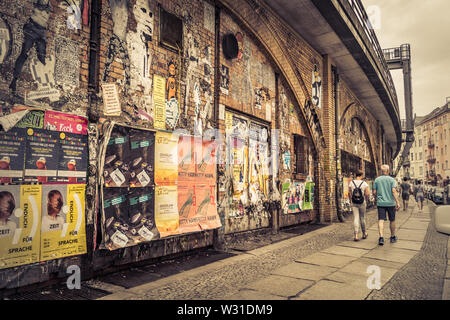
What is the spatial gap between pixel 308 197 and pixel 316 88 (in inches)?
153

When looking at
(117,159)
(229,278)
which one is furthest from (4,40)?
(229,278)

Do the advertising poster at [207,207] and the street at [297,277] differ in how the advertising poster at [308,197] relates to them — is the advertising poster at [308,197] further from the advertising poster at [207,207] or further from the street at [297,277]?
the advertising poster at [207,207]

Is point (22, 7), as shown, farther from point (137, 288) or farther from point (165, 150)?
point (137, 288)

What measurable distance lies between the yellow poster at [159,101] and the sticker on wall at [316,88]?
274 inches

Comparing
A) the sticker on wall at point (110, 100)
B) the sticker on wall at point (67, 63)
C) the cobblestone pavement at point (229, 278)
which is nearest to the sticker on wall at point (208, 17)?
the sticker on wall at point (110, 100)

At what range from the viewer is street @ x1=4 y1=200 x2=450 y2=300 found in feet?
11.8

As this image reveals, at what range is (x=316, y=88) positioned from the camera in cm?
1109

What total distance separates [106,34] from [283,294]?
4.14 m

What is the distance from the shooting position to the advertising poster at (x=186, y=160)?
547 centimetres

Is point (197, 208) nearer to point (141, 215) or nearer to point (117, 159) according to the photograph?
point (141, 215)

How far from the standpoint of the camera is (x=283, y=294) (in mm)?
3611

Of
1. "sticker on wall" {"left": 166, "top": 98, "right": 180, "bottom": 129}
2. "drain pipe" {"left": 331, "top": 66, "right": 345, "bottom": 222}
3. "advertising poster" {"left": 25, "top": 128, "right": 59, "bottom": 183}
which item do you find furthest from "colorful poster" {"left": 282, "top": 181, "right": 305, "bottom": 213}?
"advertising poster" {"left": 25, "top": 128, "right": 59, "bottom": 183}

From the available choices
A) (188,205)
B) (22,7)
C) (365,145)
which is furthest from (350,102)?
(22,7)

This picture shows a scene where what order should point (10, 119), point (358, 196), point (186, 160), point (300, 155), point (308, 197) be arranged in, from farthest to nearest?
point (308, 197)
point (300, 155)
point (358, 196)
point (186, 160)
point (10, 119)
